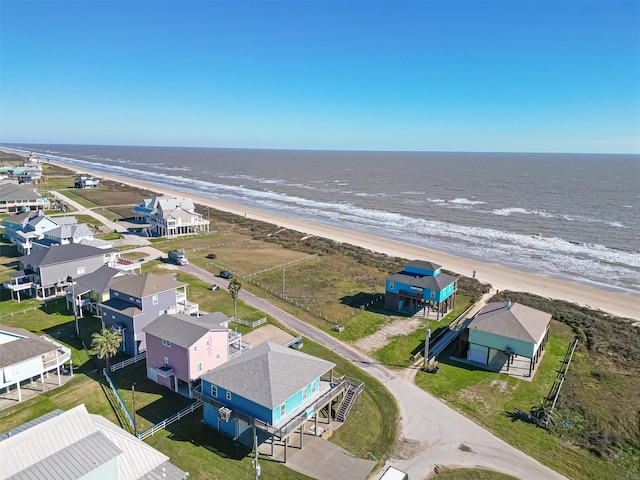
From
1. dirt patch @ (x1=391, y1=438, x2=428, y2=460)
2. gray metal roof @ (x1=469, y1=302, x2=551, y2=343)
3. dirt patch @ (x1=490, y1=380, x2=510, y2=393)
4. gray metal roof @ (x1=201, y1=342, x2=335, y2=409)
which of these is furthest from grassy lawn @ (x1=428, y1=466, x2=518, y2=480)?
gray metal roof @ (x1=469, y1=302, x2=551, y2=343)

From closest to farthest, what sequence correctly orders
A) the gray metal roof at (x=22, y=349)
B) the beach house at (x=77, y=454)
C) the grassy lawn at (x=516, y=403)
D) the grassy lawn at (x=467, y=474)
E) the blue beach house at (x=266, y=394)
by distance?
the beach house at (x=77, y=454)
the grassy lawn at (x=467, y=474)
the blue beach house at (x=266, y=394)
the grassy lawn at (x=516, y=403)
the gray metal roof at (x=22, y=349)

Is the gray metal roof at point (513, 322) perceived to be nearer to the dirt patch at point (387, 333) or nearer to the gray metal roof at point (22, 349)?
the dirt patch at point (387, 333)

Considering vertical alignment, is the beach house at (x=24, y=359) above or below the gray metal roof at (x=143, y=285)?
below

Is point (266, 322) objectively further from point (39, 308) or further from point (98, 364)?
point (39, 308)

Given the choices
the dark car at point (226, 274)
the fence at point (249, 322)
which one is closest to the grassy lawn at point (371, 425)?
the fence at point (249, 322)

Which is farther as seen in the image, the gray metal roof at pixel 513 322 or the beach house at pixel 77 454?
the gray metal roof at pixel 513 322

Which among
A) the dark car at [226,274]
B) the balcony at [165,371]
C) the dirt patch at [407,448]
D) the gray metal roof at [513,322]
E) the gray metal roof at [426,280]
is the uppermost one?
the gray metal roof at [426,280]

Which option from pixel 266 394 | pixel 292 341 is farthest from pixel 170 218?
pixel 266 394

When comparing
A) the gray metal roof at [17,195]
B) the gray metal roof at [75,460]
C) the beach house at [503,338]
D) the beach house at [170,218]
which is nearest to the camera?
the gray metal roof at [75,460]
